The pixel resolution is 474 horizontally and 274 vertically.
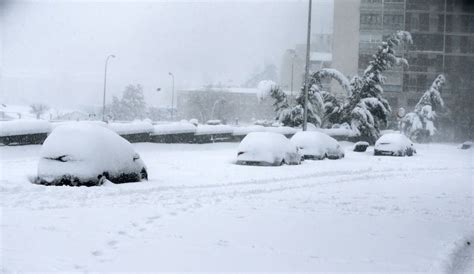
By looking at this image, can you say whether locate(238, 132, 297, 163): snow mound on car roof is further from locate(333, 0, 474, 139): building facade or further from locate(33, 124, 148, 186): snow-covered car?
locate(333, 0, 474, 139): building facade

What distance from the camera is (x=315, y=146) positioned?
94.9 ft

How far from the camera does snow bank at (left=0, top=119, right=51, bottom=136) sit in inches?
974

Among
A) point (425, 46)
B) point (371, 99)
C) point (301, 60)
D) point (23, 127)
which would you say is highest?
point (301, 60)

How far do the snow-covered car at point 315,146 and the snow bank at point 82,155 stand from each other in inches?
570

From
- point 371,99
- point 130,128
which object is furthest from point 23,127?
point 371,99

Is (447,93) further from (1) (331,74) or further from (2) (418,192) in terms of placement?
(2) (418,192)

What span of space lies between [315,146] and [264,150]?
20.8 ft

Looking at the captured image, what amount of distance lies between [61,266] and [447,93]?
81011mm

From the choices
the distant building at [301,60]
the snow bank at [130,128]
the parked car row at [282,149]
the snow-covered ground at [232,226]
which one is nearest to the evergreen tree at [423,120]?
the parked car row at [282,149]

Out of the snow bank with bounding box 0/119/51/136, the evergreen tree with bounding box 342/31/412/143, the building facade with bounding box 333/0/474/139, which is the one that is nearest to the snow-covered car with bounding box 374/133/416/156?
the evergreen tree with bounding box 342/31/412/143

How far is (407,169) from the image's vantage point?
2542cm

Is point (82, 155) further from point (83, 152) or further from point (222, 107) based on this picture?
point (222, 107)

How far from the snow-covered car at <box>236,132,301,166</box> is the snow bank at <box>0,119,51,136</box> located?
853 centimetres

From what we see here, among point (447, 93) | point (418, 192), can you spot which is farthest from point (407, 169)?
point (447, 93)
